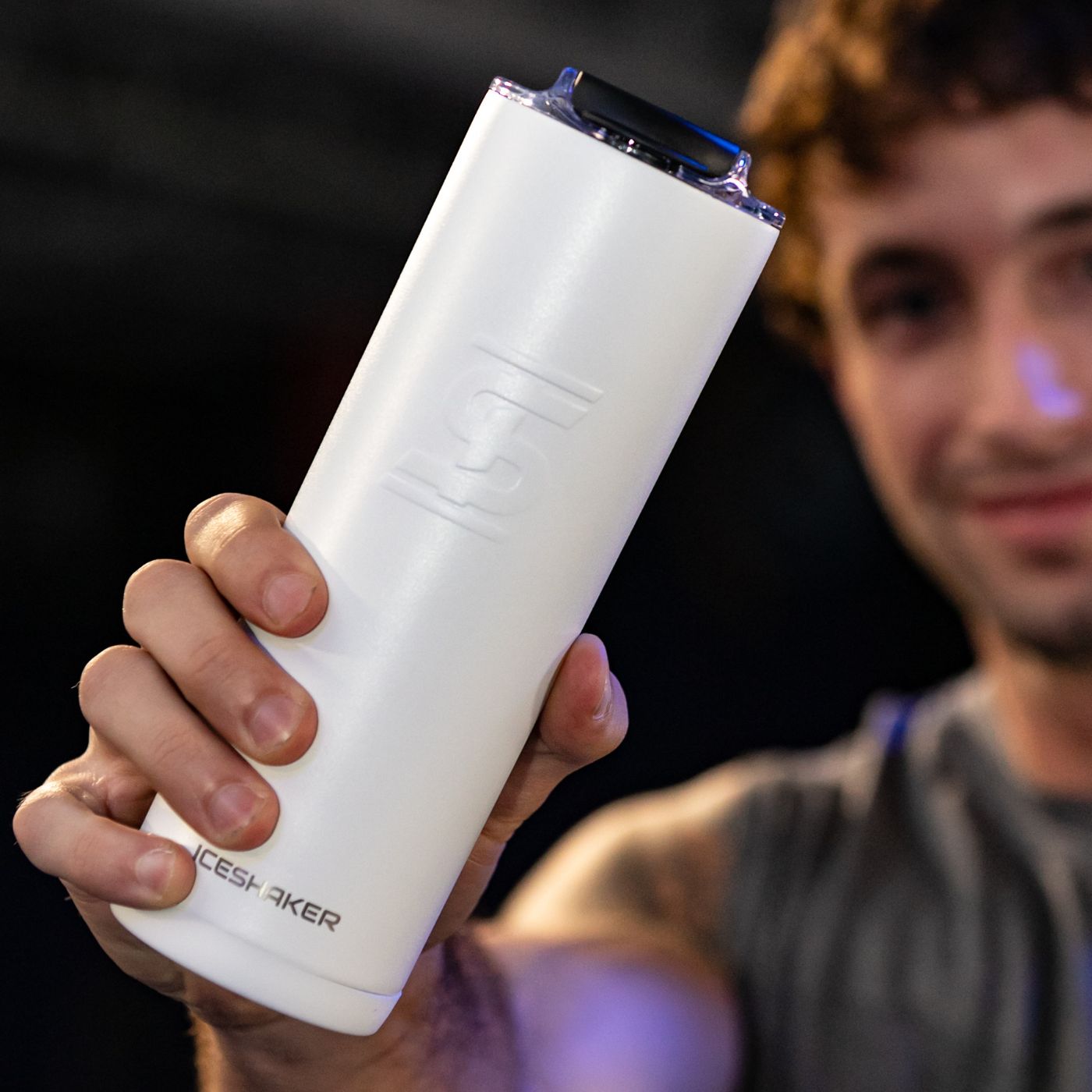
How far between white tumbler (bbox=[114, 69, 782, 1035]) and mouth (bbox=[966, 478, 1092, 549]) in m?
0.81

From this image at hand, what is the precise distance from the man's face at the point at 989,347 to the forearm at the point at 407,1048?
2.33ft

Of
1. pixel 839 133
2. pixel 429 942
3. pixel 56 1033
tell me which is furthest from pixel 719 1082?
pixel 56 1033

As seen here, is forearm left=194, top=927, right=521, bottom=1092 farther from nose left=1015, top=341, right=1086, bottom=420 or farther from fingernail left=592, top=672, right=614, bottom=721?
nose left=1015, top=341, right=1086, bottom=420

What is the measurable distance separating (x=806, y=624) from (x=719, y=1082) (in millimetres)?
2691

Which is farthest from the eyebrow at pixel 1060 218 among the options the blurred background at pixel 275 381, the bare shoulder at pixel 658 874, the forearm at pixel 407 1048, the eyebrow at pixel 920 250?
the blurred background at pixel 275 381

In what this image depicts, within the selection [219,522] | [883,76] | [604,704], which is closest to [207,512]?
[219,522]

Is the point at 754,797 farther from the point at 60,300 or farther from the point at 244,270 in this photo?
the point at 60,300

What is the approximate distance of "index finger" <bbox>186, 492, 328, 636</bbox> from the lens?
0.56 m

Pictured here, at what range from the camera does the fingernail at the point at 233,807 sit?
551mm

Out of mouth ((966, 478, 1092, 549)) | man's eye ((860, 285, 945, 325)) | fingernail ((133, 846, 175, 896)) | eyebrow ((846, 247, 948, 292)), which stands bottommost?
fingernail ((133, 846, 175, 896))

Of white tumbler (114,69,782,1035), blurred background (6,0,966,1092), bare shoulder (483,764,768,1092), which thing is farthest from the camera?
blurred background (6,0,966,1092)

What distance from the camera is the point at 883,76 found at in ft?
4.51

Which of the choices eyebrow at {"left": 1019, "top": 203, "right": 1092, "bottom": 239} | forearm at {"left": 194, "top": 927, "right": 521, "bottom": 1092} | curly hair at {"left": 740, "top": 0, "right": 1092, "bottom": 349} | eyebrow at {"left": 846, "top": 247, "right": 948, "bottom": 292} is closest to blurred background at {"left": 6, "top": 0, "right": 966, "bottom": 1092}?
curly hair at {"left": 740, "top": 0, "right": 1092, "bottom": 349}

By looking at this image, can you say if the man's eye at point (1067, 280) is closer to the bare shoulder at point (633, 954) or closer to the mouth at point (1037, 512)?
the mouth at point (1037, 512)
